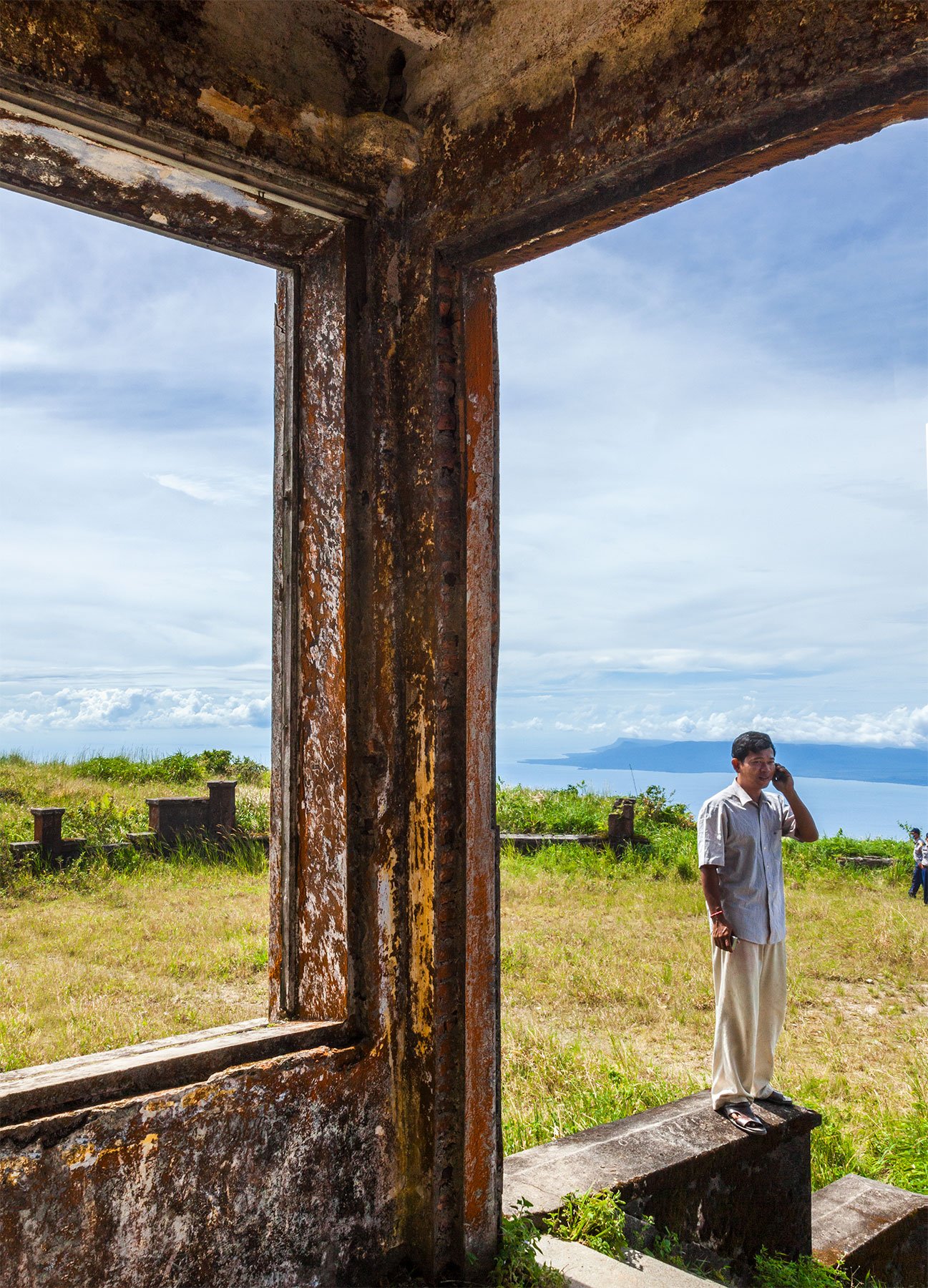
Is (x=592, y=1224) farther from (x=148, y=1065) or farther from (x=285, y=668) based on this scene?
(x=285, y=668)

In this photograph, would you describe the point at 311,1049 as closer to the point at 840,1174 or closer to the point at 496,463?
the point at 496,463

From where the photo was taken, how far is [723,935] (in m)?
4.28

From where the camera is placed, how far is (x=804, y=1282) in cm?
357

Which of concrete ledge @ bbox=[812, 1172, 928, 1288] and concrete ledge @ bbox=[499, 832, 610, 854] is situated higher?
concrete ledge @ bbox=[499, 832, 610, 854]

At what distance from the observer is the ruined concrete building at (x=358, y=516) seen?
194cm

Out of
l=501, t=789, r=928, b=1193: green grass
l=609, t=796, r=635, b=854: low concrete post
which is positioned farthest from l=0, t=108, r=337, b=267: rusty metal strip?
l=609, t=796, r=635, b=854: low concrete post

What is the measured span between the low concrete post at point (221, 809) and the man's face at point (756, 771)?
630 cm

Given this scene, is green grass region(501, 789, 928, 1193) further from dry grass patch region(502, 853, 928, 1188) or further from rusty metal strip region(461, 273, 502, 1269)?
rusty metal strip region(461, 273, 502, 1269)

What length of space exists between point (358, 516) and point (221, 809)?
7646mm

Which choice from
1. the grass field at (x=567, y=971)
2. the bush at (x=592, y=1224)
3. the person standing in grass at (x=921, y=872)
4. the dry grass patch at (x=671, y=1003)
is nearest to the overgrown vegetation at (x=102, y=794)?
the grass field at (x=567, y=971)

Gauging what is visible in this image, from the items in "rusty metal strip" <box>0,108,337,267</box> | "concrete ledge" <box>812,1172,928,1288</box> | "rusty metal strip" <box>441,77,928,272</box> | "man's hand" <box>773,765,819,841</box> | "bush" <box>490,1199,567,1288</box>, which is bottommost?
"concrete ledge" <box>812,1172,928,1288</box>

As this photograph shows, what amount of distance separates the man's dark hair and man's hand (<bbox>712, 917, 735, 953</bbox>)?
0.77m

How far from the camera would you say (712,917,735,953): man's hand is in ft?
14.1

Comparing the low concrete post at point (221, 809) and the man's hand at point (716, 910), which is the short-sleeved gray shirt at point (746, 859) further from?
the low concrete post at point (221, 809)
